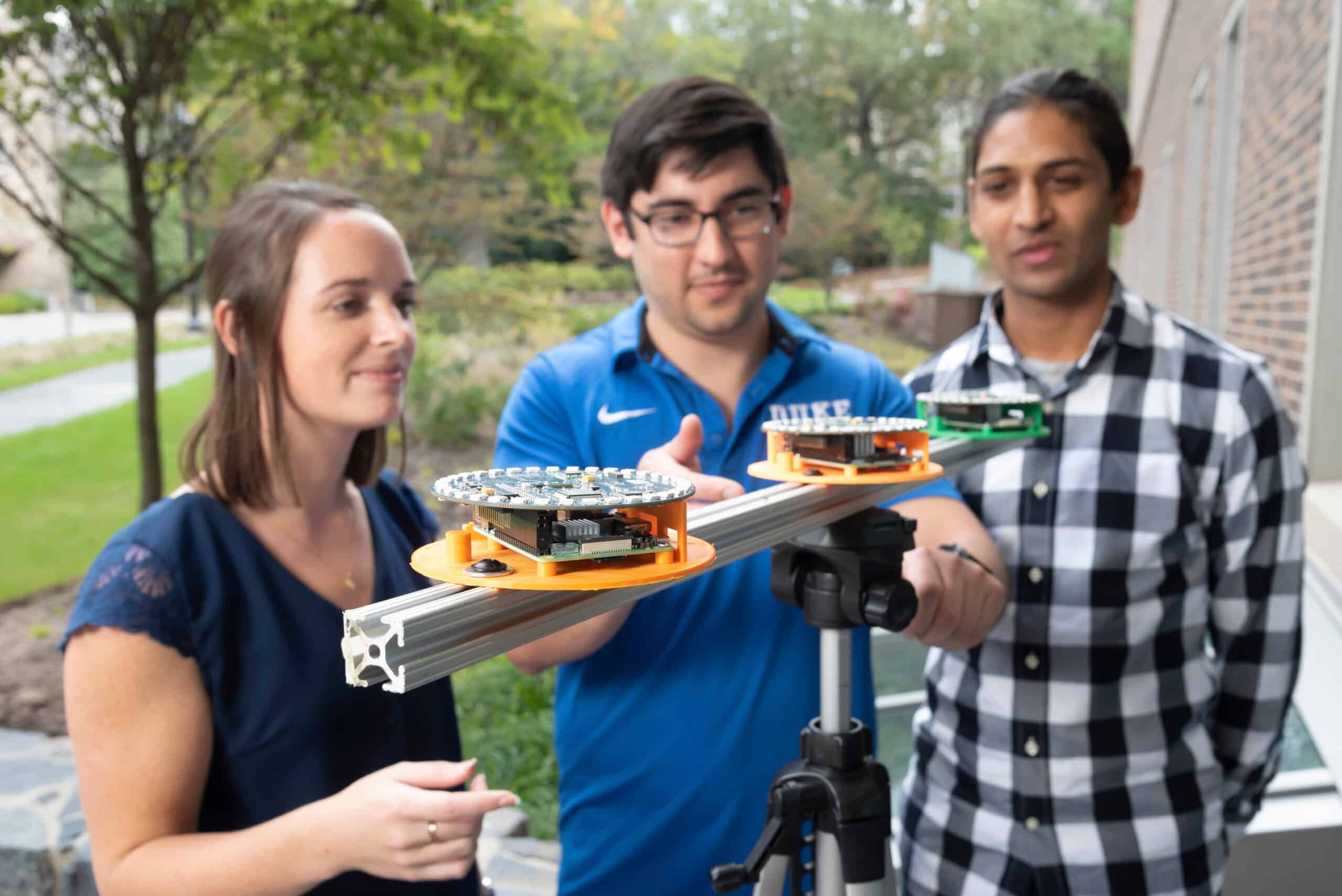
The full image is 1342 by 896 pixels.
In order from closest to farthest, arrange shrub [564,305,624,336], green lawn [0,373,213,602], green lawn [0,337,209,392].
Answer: green lawn [0,373,213,602]
green lawn [0,337,209,392]
shrub [564,305,624,336]

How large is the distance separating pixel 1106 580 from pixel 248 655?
1.67 metres

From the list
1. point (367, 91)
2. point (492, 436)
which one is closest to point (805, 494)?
point (367, 91)

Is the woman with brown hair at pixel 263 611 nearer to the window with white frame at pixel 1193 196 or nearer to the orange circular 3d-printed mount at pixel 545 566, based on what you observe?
the orange circular 3d-printed mount at pixel 545 566

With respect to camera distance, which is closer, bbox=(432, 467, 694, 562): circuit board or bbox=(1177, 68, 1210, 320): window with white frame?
bbox=(432, 467, 694, 562): circuit board

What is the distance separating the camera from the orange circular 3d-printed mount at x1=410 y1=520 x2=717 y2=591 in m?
0.71

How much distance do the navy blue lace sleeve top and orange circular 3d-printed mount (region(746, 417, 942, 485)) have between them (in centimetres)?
97

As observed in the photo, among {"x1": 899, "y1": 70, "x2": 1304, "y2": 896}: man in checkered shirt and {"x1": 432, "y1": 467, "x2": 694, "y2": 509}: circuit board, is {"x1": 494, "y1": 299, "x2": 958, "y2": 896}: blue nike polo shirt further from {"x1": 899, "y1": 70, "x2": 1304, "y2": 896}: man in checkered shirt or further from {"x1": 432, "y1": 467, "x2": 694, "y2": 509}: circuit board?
{"x1": 432, "y1": 467, "x2": 694, "y2": 509}: circuit board

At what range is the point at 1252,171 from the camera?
241 inches

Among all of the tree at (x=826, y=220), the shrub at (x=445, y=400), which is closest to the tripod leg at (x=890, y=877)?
the shrub at (x=445, y=400)

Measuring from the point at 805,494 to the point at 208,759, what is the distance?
1.10m

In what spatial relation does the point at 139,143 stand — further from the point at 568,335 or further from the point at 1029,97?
the point at 1029,97

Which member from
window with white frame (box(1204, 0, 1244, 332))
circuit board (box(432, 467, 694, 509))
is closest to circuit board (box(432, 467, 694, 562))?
circuit board (box(432, 467, 694, 509))

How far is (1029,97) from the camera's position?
204cm

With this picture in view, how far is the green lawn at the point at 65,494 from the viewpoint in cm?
711
